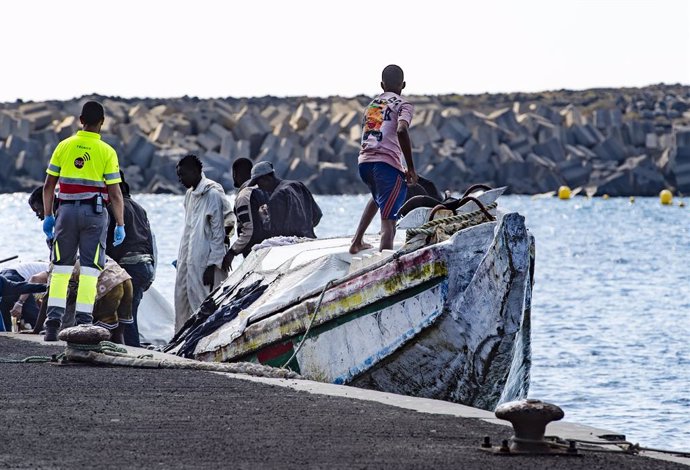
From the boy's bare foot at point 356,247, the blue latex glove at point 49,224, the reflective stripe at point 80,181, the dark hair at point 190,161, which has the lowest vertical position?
the blue latex glove at point 49,224

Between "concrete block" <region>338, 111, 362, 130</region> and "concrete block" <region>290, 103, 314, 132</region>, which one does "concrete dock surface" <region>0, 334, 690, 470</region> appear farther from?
"concrete block" <region>290, 103, 314, 132</region>

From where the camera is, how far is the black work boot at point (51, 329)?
11323mm

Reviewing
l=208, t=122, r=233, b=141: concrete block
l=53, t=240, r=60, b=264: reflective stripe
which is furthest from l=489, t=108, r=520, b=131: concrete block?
l=53, t=240, r=60, b=264: reflective stripe

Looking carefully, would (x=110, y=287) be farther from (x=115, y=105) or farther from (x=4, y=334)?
(x=115, y=105)

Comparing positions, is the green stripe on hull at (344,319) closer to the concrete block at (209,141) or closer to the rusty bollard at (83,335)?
the rusty bollard at (83,335)

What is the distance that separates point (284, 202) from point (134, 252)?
1435 millimetres

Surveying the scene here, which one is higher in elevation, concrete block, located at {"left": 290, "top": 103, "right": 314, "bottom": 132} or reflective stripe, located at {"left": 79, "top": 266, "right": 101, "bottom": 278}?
reflective stripe, located at {"left": 79, "top": 266, "right": 101, "bottom": 278}

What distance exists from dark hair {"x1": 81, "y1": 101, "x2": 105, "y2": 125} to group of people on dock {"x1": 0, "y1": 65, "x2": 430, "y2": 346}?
10mm

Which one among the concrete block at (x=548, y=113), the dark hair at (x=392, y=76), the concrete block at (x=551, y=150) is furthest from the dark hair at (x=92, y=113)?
the concrete block at (x=548, y=113)

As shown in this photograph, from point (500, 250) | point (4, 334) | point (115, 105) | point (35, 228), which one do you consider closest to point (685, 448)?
point (500, 250)

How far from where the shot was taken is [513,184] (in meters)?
89.2

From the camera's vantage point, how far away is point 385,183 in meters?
10.5

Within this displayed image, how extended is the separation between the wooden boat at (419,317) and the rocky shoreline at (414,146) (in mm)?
68973

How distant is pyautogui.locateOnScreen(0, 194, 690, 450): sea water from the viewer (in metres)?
16.3
